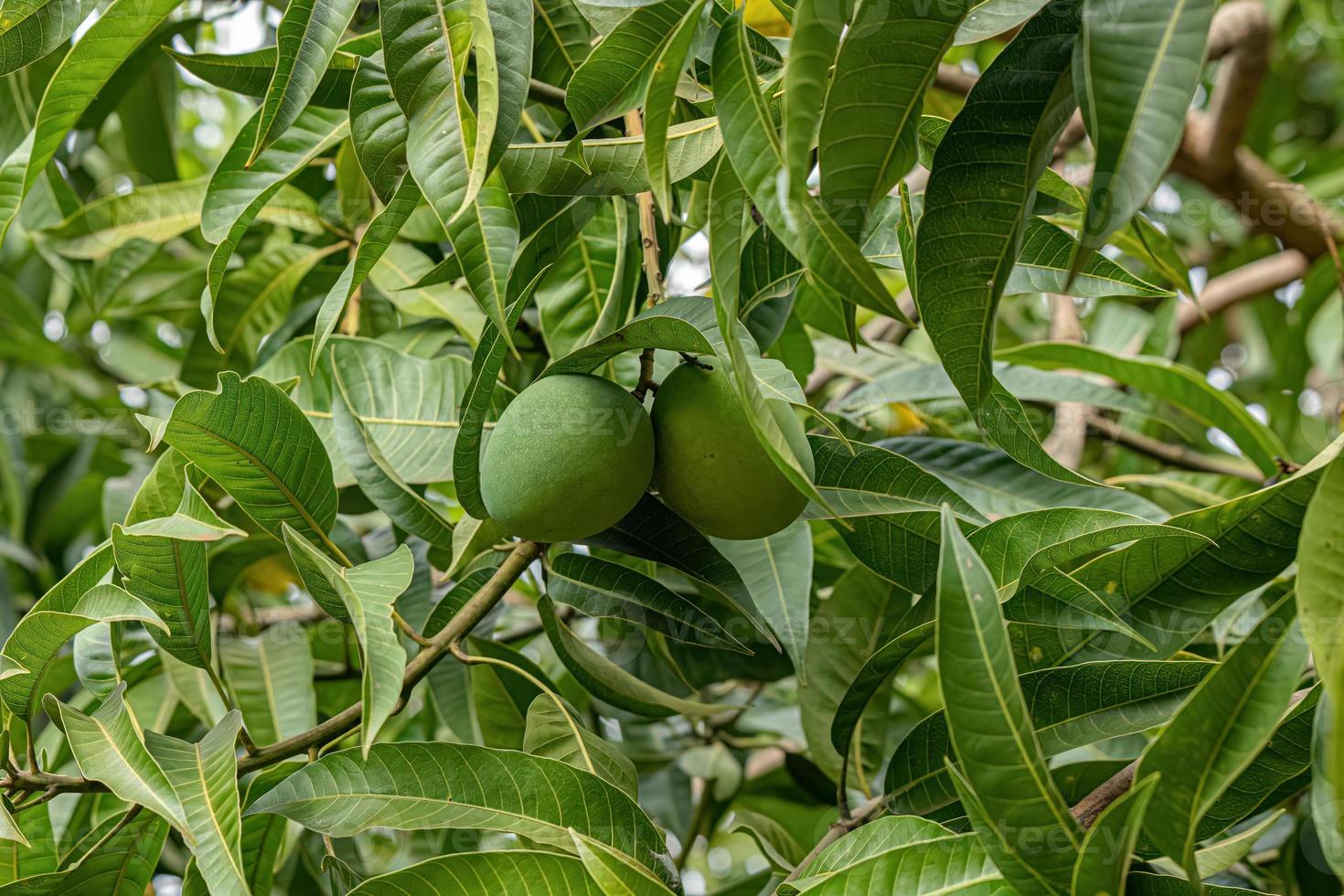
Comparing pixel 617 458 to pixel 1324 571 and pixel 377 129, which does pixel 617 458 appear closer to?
pixel 377 129

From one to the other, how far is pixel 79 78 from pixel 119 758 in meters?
0.50

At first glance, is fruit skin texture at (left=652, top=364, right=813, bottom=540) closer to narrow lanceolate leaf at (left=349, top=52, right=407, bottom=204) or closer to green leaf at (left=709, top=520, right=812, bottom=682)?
green leaf at (left=709, top=520, right=812, bottom=682)

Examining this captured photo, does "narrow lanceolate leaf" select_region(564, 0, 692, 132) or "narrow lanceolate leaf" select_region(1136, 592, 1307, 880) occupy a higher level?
"narrow lanceolate leaf" select_region(564, 0, 692, 132)

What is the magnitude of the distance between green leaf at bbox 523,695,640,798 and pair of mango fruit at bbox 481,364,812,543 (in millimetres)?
191

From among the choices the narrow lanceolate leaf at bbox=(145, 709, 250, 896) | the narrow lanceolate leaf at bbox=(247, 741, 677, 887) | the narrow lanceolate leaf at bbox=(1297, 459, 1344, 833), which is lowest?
the narrow lanceolate leaf at bbox=(247, 741, 677, 887)

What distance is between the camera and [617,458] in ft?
2.44

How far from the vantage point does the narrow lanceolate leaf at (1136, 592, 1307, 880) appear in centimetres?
56

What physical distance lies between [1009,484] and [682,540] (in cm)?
34

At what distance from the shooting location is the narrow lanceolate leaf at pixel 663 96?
61cm

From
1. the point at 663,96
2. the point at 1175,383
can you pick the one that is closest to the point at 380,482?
the point at 663,96

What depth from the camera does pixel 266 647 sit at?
1260 mm

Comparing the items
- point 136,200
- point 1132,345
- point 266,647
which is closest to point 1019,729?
point 266,647

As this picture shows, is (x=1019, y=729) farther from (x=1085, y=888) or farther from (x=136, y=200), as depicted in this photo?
(x=136, y=200)

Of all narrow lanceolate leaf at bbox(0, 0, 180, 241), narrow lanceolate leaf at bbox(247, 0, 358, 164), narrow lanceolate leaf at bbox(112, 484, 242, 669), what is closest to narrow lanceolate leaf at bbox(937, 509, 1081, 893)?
narrow lanceolate leaf at bbox(247, 0, 358, 164)
